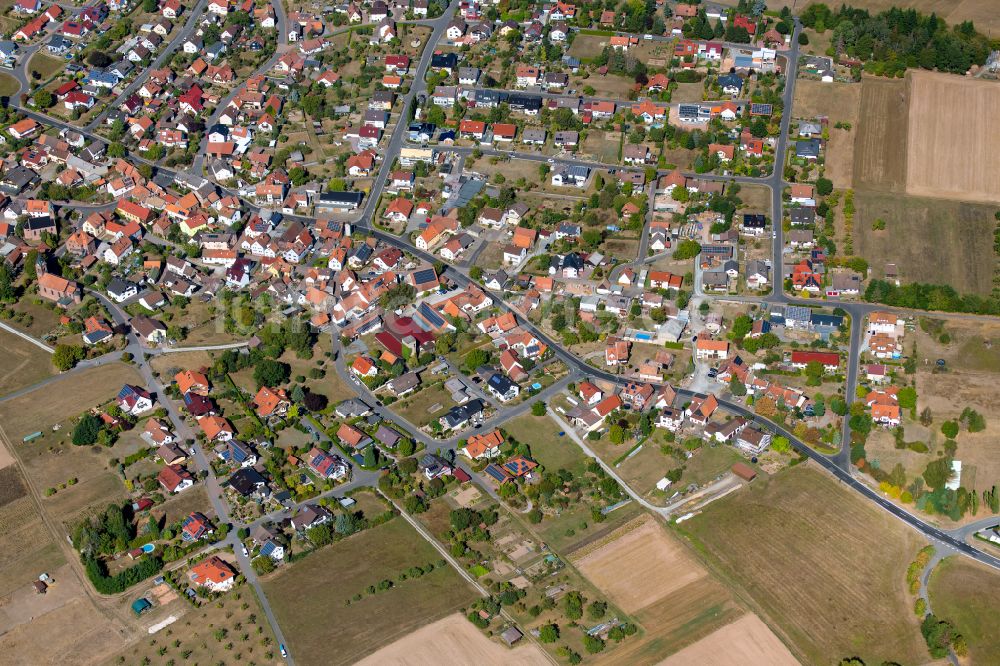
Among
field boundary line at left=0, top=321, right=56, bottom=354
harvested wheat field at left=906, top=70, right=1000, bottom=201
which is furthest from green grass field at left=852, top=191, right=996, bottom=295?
field boundary line at left=0, top=321, right=56, bottom=354

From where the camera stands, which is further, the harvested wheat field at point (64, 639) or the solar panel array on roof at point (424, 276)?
the solar panel array on roof at point (424, 276)

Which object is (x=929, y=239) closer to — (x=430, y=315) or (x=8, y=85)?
(x=430, y=315)

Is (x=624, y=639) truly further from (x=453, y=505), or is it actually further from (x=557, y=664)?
(x=453, y=505)

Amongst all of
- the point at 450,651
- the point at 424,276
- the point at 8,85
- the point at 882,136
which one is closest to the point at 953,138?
the point at 882,136

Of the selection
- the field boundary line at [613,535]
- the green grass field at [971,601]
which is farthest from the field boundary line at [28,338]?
the green grass field at [971,601]

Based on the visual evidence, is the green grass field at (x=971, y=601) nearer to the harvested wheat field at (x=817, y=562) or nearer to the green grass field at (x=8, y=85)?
the harvested wheat field at (x=817, y=562)

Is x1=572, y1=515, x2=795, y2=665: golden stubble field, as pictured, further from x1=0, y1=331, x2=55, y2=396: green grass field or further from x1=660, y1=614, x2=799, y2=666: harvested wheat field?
x1=0, y1=331, x2=55, y2=396: green grass field
